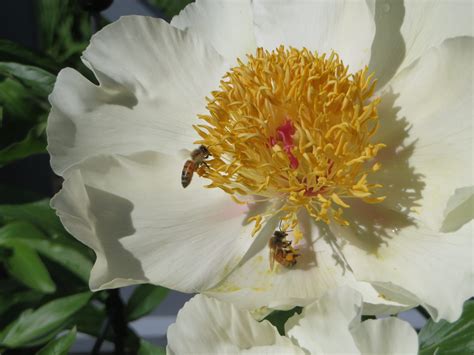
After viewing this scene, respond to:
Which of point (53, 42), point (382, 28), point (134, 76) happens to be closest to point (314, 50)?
point (382, 28)

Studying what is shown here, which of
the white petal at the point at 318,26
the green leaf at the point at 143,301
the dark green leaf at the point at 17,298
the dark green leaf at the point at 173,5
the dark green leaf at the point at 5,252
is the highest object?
the white petal at the point at 318,26

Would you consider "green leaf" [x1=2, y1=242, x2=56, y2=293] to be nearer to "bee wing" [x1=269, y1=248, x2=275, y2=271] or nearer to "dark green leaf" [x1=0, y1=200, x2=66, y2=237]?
"dark green leaf" [x1=0, y1=200, x2=66, y2=237]

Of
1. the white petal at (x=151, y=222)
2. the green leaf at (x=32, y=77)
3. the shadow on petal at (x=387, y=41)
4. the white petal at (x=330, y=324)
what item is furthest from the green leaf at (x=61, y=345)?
the shadow on petal at (x=387, y=41)

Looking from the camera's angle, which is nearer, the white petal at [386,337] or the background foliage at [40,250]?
the white petal at [386,337]

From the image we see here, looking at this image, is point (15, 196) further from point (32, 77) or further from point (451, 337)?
point (451, 337)

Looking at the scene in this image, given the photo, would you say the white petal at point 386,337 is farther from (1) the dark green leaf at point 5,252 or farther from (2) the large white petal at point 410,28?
(1) the dark green leaf at point 5,252

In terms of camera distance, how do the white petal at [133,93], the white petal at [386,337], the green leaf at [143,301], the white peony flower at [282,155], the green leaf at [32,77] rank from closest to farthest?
the white petal at [386,337]
the white peony flower at [282,155]
the white petal at [133,93]
the green leaf at [32,77]
the green leaf at [143,301]

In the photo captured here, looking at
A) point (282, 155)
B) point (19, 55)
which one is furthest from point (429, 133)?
point (19, 55)
